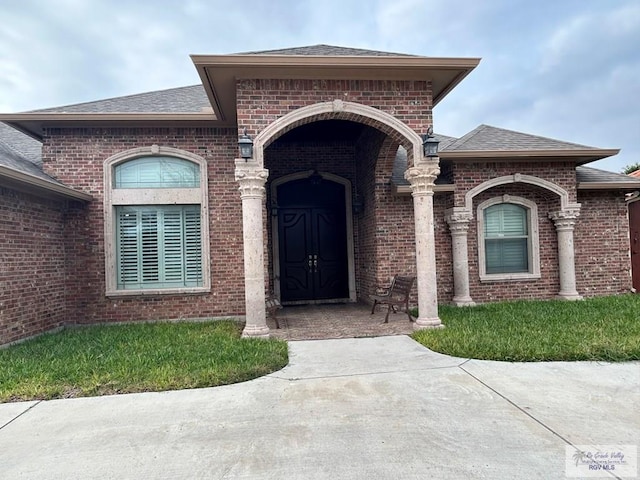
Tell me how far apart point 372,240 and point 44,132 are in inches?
258

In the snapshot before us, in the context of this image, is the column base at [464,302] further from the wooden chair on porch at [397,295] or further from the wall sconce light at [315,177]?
the wall sconce light at [315,177]

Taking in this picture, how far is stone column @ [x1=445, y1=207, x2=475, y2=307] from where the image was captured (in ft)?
25.3

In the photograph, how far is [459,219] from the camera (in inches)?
304

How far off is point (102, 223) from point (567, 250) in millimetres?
9405

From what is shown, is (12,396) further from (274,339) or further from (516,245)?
(516,245)

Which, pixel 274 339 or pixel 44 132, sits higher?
pixel 44 132

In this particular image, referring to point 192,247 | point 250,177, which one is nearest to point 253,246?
point 250,177

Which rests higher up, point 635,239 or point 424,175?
point 424,175

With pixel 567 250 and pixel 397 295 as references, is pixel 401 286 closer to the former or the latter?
pixel 397 295

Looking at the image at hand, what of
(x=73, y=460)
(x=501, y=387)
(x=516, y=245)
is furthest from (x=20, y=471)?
(x=516, y=245)

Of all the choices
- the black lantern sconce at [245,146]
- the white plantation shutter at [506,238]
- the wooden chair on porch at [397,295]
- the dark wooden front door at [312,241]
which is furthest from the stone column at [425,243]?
the dark wooden front door at [312,241]

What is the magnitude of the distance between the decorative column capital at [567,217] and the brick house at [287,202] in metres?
0.04

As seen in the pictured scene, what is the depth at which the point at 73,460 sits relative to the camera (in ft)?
8.33

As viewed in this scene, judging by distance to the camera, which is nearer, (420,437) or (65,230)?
(420,437)
